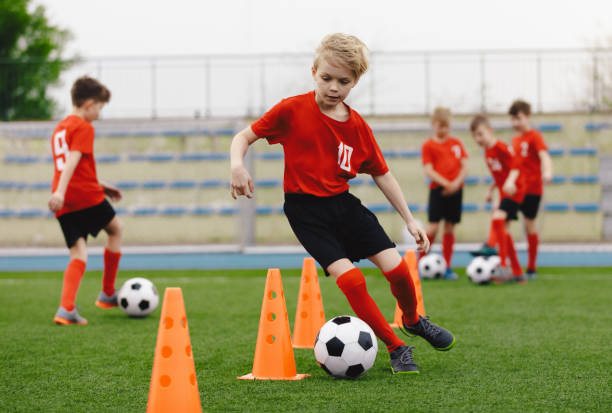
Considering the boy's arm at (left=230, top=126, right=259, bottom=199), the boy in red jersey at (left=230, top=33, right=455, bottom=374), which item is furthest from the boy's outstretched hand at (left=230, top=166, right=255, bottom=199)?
the boy in red jersey at (left=230, top=33, right=455, bottom=374)

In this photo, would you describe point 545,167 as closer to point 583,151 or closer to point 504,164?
point 504,164

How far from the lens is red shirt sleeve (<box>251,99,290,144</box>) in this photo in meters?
3.63

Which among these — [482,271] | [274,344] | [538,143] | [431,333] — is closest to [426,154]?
[538,143]

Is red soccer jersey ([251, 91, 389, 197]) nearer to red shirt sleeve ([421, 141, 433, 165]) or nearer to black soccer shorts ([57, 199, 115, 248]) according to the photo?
black soccer shorts ([57, 199, 115, 248])

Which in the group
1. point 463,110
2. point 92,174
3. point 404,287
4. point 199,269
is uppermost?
point 463,110

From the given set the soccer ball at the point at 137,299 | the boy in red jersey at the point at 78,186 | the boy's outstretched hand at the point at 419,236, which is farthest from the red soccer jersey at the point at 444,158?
the boy's outstretched hand at the point at 419,236

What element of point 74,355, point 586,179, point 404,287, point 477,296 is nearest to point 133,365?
point 74,355

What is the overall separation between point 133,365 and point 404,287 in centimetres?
152

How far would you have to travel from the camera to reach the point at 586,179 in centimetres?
1564

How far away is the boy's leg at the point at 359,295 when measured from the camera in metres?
3.57

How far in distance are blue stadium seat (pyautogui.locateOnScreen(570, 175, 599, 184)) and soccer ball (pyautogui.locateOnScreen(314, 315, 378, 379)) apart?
1322 centimetres

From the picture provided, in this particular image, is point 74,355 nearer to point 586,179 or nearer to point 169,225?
point 169,225

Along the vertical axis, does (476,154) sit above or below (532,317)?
above

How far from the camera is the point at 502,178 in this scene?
Answer: 27.6 ft
